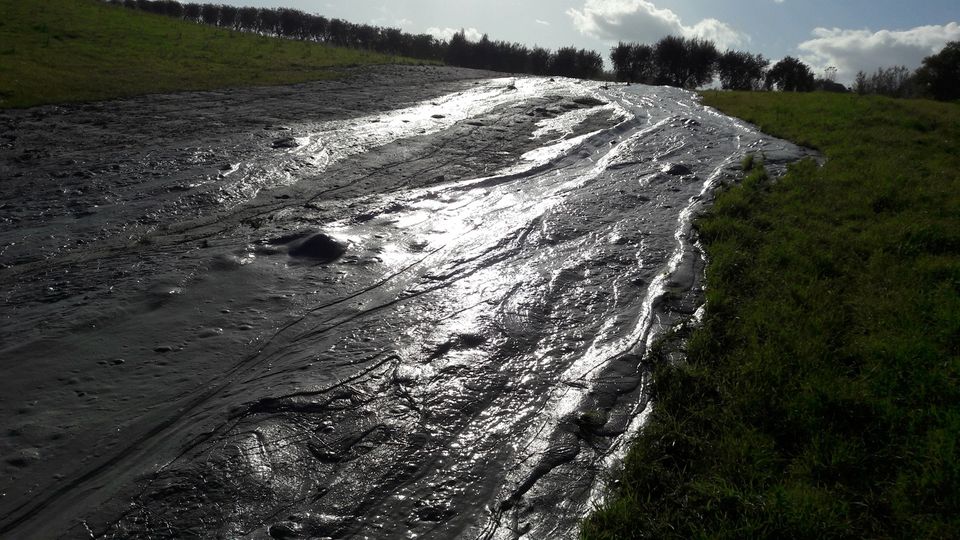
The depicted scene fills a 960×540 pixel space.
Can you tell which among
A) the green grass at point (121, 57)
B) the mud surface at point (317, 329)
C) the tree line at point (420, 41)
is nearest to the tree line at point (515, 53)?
the tree line at point (420, 41)

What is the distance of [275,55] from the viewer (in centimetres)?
1836

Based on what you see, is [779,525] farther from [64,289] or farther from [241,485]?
[64,289]

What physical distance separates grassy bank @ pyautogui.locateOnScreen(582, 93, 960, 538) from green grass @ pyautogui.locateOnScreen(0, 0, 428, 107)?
35.2ft

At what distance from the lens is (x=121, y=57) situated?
14117 millimetres

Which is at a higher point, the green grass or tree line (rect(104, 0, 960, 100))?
tree line (rect(104, 0, 960, 100))

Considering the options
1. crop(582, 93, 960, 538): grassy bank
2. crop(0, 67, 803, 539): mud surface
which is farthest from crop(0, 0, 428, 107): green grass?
crop(582, 93, 960, 538): grassy bank

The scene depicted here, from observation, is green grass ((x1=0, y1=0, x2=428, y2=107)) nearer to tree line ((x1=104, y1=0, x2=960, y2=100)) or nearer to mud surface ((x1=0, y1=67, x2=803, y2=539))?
mud surface ((x1=0, y1=67, x2=803, y2=539))

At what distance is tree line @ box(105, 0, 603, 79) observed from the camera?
121 ft

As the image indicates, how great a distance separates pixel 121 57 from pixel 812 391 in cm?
1642

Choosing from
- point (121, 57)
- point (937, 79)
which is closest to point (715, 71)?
point (937, 79)

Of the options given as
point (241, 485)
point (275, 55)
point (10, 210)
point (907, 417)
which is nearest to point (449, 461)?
point (241, 485)

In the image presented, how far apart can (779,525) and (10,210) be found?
651 cm

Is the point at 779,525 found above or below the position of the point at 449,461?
above

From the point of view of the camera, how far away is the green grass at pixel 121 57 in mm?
10609
